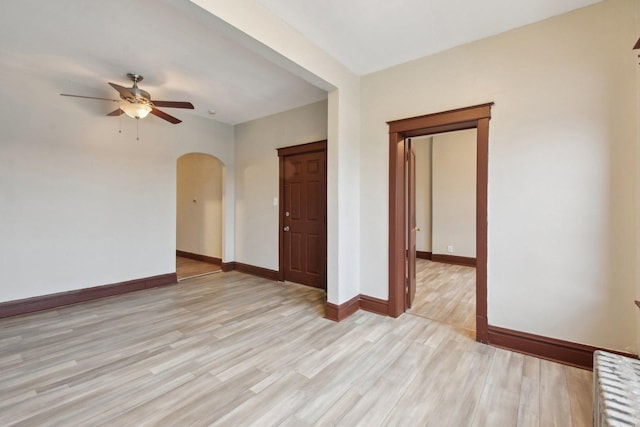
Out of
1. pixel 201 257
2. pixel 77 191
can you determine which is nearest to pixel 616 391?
pixel 77 191

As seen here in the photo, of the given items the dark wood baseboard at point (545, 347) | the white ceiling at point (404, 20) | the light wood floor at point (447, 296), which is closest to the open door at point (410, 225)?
the light wood floor at point (447, 296)

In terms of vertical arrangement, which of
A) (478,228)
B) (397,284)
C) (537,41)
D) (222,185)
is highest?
(537,41)

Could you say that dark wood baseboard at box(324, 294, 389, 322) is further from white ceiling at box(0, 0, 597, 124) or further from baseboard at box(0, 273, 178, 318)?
baseboard at box(0, 273, 178, 318)

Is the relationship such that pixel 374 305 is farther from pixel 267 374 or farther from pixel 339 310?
pixel 267 374

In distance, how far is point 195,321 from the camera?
3.08m

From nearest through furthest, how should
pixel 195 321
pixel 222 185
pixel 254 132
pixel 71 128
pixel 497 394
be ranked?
pixel 497 394, pixel 195 321, pixel 71 128, pixel 254 132, pixel 222 185

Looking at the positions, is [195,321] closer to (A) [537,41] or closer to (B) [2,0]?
(B) [2,0]

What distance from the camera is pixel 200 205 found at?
6.47 metres

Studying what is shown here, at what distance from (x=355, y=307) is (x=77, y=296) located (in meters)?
3.75

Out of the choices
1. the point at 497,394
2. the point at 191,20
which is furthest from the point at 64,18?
the point at 497,394

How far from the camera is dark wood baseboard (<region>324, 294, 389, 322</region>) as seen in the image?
10.2ft

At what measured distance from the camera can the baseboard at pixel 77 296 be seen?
10.6ft

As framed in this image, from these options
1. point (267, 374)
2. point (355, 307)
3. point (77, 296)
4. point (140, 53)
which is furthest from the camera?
point (77, 296)

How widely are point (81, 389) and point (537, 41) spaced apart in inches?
181
